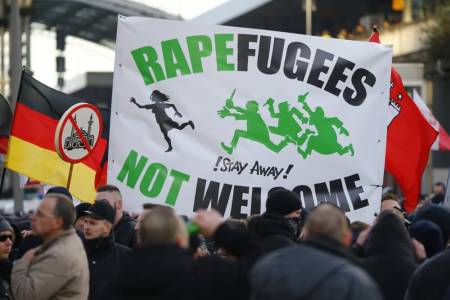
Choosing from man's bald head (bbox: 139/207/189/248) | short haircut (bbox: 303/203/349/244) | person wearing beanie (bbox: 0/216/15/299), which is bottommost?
A: person wearing beanie (bbox: 0/216/15/299)

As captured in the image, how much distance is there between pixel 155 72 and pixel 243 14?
4439 centimetres

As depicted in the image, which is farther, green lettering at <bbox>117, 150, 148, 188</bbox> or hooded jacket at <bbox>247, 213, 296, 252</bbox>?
green lettering at <bbox>117, 150, 148, 188</bbox>

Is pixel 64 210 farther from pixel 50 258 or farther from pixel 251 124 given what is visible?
pixel 251 124

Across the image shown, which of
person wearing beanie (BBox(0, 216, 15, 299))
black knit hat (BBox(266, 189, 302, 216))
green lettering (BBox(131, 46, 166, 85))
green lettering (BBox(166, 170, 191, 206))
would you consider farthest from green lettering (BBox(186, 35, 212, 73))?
person wearing beanie (BBox(0, 216, 15, 299))

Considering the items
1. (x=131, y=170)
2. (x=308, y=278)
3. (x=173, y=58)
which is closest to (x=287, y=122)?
(x=173, y=58)

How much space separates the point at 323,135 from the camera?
10734 mm

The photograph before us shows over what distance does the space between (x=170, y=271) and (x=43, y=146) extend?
6.15m

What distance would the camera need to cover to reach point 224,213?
10.3m

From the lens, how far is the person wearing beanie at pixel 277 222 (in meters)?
7.59

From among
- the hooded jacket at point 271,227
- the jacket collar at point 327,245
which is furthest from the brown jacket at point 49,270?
the jacket collar at point 327,245

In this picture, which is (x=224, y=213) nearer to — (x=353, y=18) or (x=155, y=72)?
(x=155, y=72)

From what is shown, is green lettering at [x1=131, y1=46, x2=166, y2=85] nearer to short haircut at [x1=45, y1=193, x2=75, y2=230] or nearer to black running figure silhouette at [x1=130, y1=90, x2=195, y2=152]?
black running figure silhouette at [x1=130, y1=90, x2=195, y2=152]

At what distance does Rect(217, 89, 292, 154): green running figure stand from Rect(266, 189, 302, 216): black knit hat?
1.83 m

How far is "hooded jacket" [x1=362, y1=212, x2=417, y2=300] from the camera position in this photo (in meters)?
7.32
